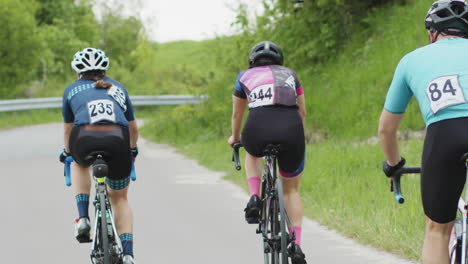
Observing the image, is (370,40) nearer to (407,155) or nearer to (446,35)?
(407,155)

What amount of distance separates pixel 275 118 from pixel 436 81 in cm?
250

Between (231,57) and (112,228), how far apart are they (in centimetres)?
1560

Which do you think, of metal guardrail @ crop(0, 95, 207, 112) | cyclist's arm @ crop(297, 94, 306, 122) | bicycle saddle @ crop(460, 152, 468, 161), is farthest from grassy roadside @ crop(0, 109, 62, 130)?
bicycle saddle @ crop(460, 152, 468, 161)

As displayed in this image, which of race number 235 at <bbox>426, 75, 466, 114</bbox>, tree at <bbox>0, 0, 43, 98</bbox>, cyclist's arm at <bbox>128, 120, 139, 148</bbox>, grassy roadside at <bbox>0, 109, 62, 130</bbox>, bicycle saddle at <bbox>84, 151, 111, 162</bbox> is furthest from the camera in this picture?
tree at <bbox>0, 0, 43, 98</bbox>

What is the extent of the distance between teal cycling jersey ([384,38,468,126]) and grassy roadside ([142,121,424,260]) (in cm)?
333

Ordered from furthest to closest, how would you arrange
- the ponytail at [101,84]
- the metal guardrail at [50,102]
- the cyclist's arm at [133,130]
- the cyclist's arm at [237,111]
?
the metal guardrail at [50,102]
the cyclist's arm at [237,111]
the cyclist's arm at [133,130]
the ponytail at [101,84]

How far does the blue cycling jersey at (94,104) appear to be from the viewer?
6203mm

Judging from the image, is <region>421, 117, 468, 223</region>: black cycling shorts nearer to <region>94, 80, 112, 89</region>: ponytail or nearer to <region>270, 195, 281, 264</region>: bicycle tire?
<region>270, 195, 281, 264</region>: bicycle tire

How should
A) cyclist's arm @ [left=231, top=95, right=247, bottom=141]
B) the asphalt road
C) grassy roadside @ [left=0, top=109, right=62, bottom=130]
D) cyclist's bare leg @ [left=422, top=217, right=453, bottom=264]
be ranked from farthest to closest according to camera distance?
1. grassy roadside @ [left=0, top=109, right=62, bottom=130]
2. the asphalt road
3. cyclist's arm @ [left=231, top=95, right=247, bottom=141]
4. cyclist's bare leg @ [left=422, top=217, right=453, bottom=264]

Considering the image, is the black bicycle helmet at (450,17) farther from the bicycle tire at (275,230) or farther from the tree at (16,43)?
the tree at (16,43)

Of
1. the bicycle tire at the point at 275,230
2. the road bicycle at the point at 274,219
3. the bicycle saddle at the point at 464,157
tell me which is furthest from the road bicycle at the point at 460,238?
the bicycle tire at the point at 275,230

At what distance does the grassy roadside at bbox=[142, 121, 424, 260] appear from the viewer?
802 centimetres

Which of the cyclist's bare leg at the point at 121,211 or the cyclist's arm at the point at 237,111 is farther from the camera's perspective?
the cyclist's arm at the point at 237,111

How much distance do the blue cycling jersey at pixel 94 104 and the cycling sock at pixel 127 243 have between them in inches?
33.8
